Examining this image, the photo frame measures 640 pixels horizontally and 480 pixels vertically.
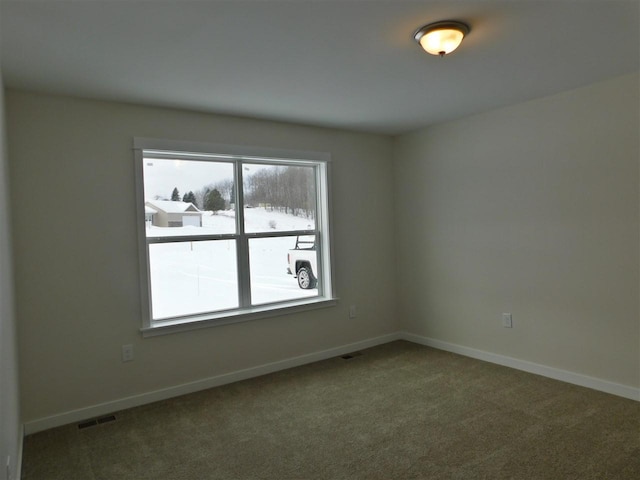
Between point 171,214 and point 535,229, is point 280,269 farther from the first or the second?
point 535,229

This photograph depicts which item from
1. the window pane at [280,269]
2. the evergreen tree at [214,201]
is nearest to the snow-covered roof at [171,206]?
the evergreen tree at [214,201]

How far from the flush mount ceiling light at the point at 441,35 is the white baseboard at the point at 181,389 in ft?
10.1

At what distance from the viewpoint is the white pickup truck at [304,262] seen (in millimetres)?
4488

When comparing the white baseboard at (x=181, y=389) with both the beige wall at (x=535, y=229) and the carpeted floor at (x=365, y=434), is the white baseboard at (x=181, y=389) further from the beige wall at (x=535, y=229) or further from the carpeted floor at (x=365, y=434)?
the beige wall at (x=535, y=229)

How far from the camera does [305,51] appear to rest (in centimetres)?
253

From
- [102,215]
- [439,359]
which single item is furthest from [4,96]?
[439,359]

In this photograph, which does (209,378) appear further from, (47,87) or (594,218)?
(594,218)

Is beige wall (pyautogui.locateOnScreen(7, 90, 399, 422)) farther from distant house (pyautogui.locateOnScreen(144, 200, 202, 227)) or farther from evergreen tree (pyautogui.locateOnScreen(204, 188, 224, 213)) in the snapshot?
evergreen tree (pyautogui.locateOnScreen(204, 188, 224, 213))

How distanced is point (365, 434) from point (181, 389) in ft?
5.54

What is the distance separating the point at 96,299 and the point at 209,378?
1.18 metres

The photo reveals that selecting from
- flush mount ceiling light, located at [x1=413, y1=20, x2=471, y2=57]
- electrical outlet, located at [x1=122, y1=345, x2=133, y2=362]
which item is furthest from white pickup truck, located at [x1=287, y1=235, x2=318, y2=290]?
flush mount ceiling light, located at [x1=413, y1=20, x2=471, y2=57]

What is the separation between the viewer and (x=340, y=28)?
226 cm

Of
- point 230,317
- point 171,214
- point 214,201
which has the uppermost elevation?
point 214,201

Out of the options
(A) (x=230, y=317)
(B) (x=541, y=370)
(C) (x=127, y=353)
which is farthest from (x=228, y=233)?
(B) (x=541, y=370)
